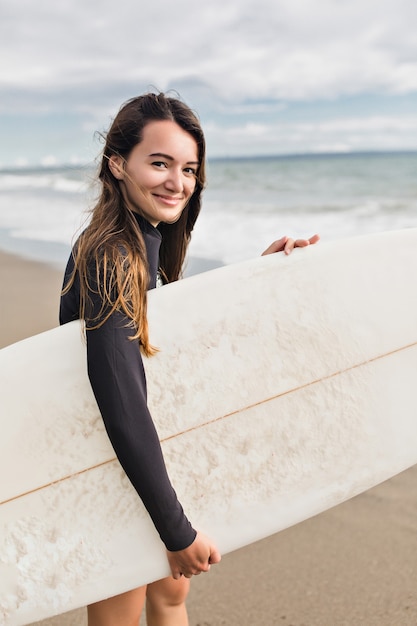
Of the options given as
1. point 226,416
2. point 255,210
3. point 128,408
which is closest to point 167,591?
point 226,416

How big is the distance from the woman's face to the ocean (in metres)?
0.10

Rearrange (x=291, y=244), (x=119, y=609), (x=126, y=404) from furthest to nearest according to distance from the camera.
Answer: (x=291, y=244) → (x=119, y=609) → (x=126, y=404)

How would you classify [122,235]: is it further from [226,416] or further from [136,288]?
[226,416]

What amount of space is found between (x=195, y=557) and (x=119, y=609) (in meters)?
0.34

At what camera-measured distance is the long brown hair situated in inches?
53.7

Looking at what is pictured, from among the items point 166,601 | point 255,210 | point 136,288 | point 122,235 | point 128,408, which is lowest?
point 166,601

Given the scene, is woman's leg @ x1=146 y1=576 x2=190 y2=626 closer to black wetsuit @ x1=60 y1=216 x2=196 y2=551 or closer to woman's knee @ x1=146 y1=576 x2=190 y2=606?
woman's knee @ x1=146 y1=576 x2=190 y2=606

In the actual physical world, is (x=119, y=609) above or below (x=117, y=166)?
below

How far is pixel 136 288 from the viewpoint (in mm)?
1400

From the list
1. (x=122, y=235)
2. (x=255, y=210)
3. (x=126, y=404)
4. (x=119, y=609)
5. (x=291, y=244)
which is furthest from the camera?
(x=255, y=210)

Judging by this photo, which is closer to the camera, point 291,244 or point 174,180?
point 174,180

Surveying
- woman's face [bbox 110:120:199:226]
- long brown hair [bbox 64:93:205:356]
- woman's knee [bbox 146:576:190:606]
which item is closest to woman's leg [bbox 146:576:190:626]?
woman's knee [bbox 146:576:190:606]

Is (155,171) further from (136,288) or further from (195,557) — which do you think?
(195,557)

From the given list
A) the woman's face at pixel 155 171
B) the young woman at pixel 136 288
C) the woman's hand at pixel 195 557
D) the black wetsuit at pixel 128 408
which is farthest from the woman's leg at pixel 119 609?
the woman's face at pixel 155 171
